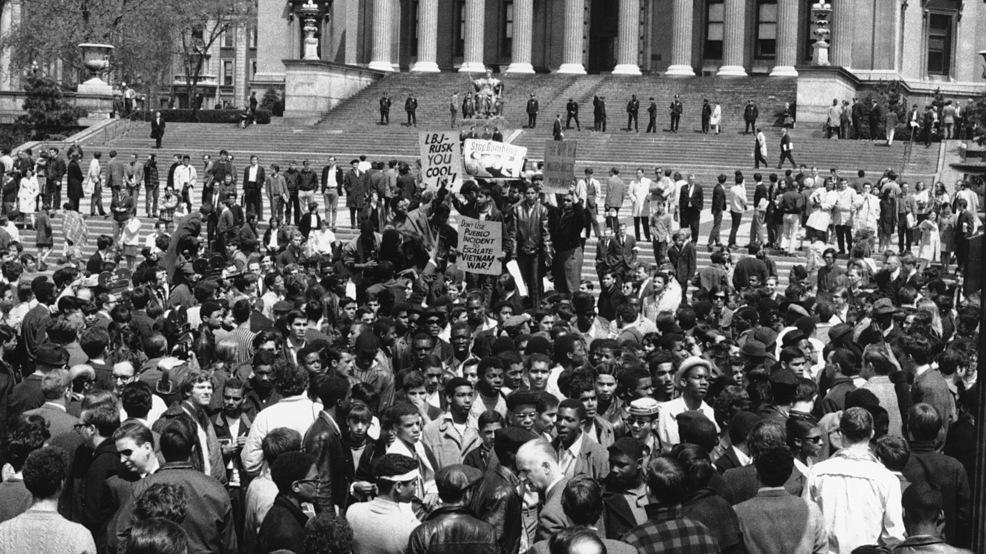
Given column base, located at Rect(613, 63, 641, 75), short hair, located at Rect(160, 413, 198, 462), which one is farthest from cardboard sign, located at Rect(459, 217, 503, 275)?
column base, located at Rect(613, 63, 641, 75)

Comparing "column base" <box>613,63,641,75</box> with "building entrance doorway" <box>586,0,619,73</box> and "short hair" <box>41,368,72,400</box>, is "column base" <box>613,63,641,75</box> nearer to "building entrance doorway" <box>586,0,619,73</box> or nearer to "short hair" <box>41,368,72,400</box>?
"building entrance doorway" <box>586,0,619,73</box>

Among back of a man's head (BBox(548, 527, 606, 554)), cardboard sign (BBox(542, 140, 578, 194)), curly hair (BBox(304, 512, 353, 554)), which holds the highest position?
cardboard sign (BBox(542, 140, 578, 194))

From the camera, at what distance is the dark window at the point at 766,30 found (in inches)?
2474

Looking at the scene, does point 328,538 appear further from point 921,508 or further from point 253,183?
point 253,183

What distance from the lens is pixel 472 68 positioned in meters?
62.0

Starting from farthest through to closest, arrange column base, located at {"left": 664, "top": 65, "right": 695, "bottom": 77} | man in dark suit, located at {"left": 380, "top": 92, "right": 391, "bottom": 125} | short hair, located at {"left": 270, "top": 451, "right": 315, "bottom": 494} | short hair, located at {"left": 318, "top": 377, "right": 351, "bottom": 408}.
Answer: column base, located at {"left": 664, "top": 65, "right": 695, "bottom": 77} → man in dark suit, located at {"left": 380, "top": 92, "right": 391, "bottom": 125} → short hair, located at {"left": 318, "top": 377, "right": 351, "bottom": 408} → short hair, located at {"left": 270, "top": 451, "right": 315, "bottom": 494}

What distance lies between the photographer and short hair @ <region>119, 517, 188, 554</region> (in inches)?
283

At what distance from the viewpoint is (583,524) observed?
8.09 m

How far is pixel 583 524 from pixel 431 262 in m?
12.5

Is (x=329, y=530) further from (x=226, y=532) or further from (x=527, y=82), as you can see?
(x=527, y=82)

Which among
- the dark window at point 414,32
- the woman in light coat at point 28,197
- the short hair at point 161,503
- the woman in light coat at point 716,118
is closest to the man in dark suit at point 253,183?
the woman in light coat at point 28,197

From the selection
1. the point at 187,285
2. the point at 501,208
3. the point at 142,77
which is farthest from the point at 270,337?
the point at 142,77

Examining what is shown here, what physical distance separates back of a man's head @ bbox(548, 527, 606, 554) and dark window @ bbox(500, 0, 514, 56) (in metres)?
60.6

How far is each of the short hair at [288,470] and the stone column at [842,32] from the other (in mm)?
51424
